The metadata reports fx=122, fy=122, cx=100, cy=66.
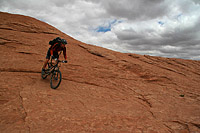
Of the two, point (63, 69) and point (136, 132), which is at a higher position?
point (63, 69)

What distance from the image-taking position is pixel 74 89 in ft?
22.5

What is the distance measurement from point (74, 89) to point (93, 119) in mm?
2934

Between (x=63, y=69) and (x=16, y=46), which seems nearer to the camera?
(x=63, y=69)

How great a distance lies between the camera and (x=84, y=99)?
5.90m

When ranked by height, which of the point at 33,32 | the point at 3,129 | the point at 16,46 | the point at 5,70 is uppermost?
the point at 33,32

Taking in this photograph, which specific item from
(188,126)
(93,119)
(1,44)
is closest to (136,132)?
(93,119)

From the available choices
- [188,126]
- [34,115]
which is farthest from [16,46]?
[188,126]

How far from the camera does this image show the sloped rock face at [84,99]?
12.7 feet

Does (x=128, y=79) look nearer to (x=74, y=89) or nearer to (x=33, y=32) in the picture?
(x=74, y=89)

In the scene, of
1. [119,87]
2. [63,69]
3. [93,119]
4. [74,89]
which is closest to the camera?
[93,119]

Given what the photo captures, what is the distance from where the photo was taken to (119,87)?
340 inches

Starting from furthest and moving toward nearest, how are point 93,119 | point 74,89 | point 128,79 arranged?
point 128,79
point 74,89
point 93,119

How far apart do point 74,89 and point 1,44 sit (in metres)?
8.67

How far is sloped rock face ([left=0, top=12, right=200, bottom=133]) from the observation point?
3.87 meters
